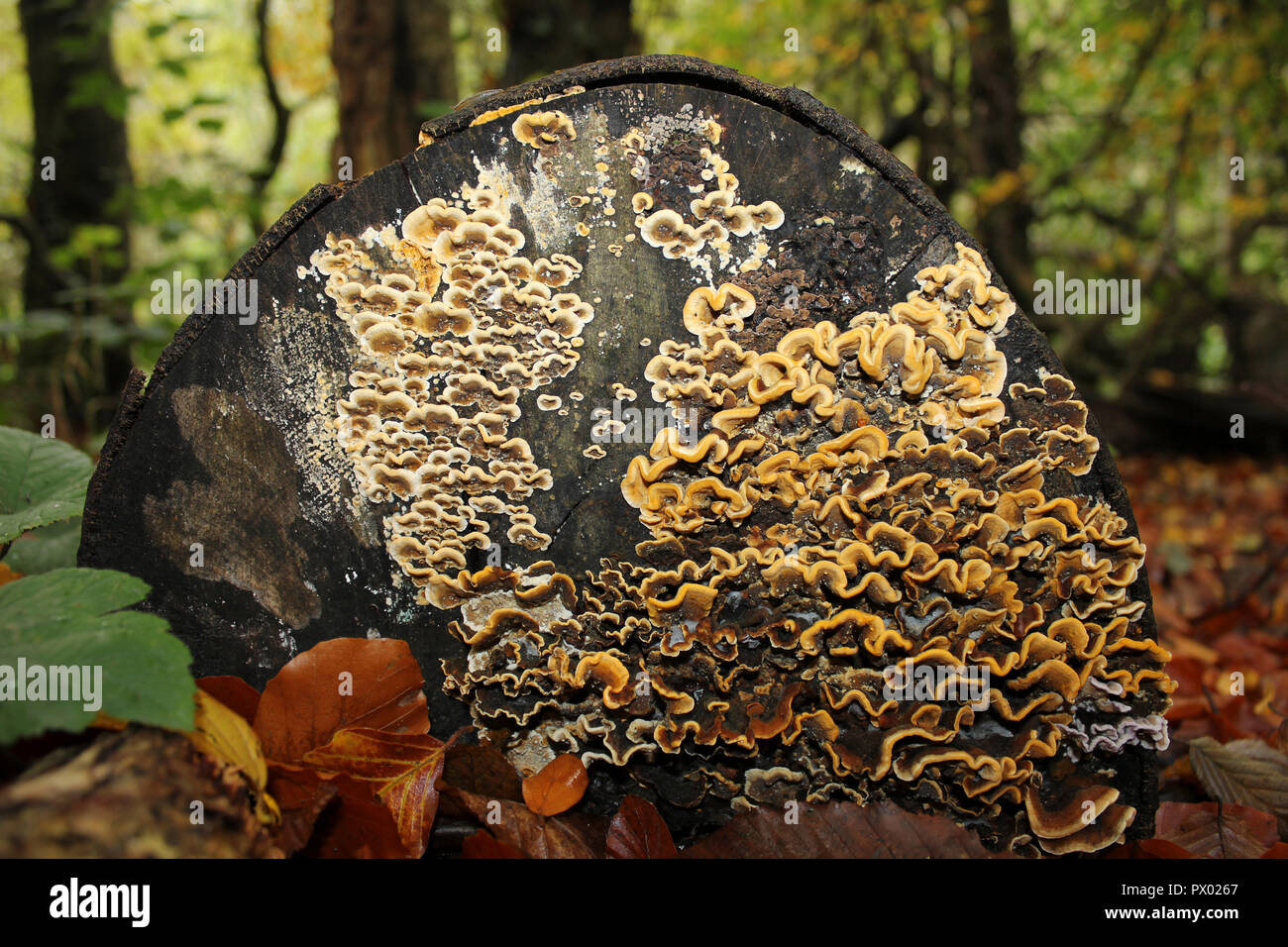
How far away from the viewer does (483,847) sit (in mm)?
1672

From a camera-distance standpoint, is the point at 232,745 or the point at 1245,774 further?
the point at 1245,774

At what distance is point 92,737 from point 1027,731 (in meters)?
2.00

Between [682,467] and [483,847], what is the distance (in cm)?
98

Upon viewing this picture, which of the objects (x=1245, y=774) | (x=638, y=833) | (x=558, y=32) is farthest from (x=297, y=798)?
(x=558, y=32)

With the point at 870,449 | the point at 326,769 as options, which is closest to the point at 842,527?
the point at 870,449

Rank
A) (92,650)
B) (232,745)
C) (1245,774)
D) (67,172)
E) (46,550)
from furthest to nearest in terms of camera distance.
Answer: (67,172) < (46,550) < (1245,774) < (232,745) < (92,650)

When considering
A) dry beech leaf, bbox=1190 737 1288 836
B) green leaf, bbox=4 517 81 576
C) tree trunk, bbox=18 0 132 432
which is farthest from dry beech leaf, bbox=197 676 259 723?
tree trunk, bbox=18 0 132 432

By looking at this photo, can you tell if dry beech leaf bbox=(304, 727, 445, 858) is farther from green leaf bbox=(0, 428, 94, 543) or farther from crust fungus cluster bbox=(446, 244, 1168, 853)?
green leaf bbox=(0, 428, 94, 543)

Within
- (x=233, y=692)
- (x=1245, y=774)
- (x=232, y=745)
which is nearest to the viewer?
(x=232, y=745)

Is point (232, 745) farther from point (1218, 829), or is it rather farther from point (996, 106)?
point (996, 106)

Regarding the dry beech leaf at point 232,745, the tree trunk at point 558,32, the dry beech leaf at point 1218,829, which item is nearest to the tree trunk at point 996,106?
the tree trunk at point 558,32

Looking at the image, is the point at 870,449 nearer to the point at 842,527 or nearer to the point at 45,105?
the point at 842,527

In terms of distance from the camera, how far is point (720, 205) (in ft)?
6.09
